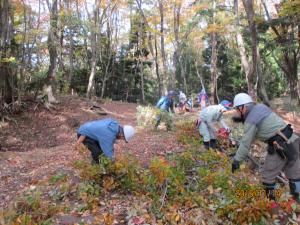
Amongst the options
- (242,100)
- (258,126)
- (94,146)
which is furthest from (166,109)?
(258,126)

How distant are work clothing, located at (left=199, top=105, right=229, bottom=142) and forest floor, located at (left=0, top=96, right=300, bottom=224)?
0.77 m

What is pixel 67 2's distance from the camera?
23.9m

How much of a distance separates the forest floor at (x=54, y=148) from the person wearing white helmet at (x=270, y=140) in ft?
6.64

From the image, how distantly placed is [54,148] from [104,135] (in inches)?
254

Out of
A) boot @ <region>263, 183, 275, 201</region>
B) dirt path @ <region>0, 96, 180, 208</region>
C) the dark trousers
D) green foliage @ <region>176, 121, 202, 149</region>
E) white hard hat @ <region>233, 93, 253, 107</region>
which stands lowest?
dirt path @ <region>0, 96, 180, 208</region>

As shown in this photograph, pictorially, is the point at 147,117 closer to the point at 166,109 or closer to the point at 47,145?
the point at 166,109

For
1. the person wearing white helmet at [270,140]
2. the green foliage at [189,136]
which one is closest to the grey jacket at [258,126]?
the person wearing white helmet at [270,140]

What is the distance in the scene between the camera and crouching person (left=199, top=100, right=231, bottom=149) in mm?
8492

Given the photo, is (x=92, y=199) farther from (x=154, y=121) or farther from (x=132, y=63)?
(x=132, y=63)

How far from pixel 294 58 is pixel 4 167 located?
15.9 metres

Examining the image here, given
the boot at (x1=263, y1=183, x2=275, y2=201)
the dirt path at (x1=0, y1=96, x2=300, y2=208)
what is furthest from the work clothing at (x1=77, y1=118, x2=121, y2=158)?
the boot at (x1=263, y1=183, x2=275, y2=201)

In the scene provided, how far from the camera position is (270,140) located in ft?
16.9

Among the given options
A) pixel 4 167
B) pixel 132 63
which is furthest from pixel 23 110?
pixel 132 63
